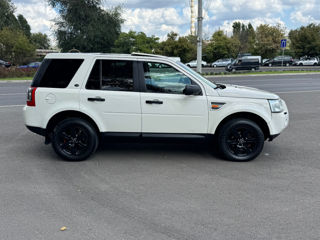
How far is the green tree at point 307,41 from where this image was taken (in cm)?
5772

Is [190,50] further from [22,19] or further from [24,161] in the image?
[22,19]

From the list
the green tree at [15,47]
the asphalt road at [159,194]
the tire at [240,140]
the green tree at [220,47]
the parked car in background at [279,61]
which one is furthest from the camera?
the green tree at [220,47]

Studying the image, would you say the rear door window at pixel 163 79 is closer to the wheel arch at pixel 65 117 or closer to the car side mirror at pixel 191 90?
the car side mirror at pixel 191 90

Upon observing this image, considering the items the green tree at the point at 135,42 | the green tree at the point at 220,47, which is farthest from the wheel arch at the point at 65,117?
the green tree at the point at 220,47

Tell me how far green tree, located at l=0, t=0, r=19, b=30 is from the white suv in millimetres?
67288

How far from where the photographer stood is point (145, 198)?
4234 mm

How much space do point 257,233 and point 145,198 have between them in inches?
58.0

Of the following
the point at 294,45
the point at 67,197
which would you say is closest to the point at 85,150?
the point at 67,197

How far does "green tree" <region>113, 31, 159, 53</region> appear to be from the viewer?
4234 cm

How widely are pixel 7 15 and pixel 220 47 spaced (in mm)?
43500

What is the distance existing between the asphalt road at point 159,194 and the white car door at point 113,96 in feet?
2.39

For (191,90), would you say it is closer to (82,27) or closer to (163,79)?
(163,79)

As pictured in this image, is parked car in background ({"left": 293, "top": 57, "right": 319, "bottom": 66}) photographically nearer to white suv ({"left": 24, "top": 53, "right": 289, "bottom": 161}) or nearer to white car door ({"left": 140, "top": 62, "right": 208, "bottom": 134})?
white suv ({"left": 24, "top": 53, "right": 289, "bottom": 161})

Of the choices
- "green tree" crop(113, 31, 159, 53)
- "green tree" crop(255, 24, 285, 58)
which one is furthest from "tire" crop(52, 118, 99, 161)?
"green tree" crop(255, 24, 285, 58)
